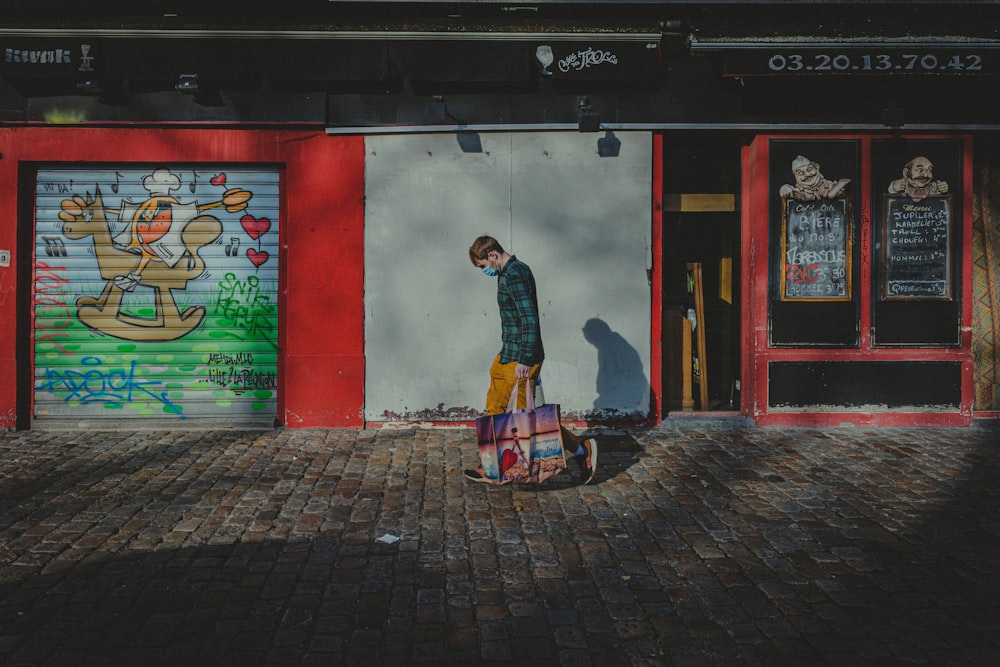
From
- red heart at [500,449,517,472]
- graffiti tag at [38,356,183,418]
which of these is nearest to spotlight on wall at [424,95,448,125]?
red heart at [500,449,517,472]

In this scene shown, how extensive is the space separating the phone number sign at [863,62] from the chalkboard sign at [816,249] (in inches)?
52.4

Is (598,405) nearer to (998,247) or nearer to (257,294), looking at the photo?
(257,294)

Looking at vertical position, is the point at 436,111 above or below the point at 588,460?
above

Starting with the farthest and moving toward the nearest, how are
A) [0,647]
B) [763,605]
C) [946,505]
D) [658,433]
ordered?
[658,433] → [946,505] → [763,605] → [0,647]

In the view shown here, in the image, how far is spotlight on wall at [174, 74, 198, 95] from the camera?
7.38 meters

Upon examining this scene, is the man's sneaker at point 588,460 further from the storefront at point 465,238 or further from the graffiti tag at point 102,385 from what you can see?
the graffiti tag at point 102,385

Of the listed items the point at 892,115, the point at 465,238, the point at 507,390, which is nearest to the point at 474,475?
the point at 507,390

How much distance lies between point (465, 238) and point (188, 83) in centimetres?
314

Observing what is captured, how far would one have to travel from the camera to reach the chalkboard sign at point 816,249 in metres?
7.97

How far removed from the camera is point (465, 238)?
25.9 feet

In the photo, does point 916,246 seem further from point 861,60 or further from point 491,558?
point 491,558

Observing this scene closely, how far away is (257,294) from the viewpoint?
8.04m

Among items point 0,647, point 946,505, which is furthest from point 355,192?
point 946,505

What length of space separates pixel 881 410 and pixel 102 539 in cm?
739
